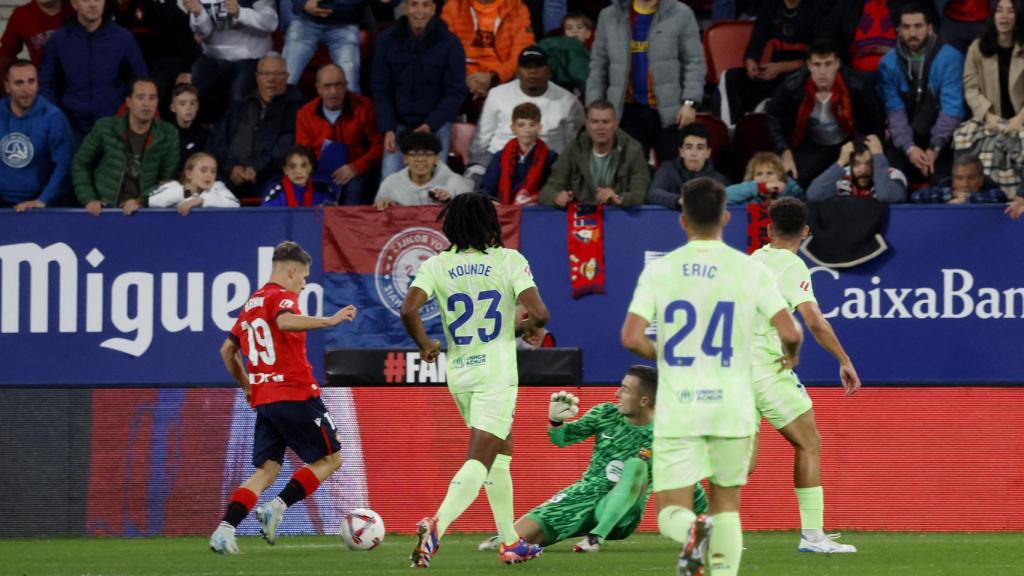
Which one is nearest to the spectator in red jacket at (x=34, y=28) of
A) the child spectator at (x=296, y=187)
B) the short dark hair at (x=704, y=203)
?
the child spectator at (x=296, y=187)

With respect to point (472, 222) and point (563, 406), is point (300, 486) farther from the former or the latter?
point (472, 222)

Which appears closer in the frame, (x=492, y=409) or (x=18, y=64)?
(x=492, y=409)

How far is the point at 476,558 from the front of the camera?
987 cm

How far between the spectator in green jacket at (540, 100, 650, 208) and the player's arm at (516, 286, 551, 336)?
16.7 feet

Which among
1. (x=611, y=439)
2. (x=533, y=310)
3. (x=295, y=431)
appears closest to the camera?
(x=533, y=310)

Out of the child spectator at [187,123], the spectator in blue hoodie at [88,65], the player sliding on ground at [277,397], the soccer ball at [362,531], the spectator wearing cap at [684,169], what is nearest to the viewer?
the soccer ball at [362,531]

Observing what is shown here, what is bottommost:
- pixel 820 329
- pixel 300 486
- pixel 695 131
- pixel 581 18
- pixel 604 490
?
pixel 300 486

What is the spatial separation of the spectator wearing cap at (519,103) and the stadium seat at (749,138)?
1432mm

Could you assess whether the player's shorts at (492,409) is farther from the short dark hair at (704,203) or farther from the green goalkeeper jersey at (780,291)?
the short dark hair at (704,203)

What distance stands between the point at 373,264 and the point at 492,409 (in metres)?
5.69

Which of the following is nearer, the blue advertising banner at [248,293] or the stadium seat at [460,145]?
the blue advertising banner at [248,293]

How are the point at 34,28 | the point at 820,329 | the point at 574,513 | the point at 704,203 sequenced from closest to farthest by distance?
the point at 704,203 < the point at 820,329 < the point at 574,513 < the point at 34,28

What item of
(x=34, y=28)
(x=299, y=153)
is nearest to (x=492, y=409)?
(x=299, y=153)

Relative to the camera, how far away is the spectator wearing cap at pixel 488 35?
16031 millimetres
